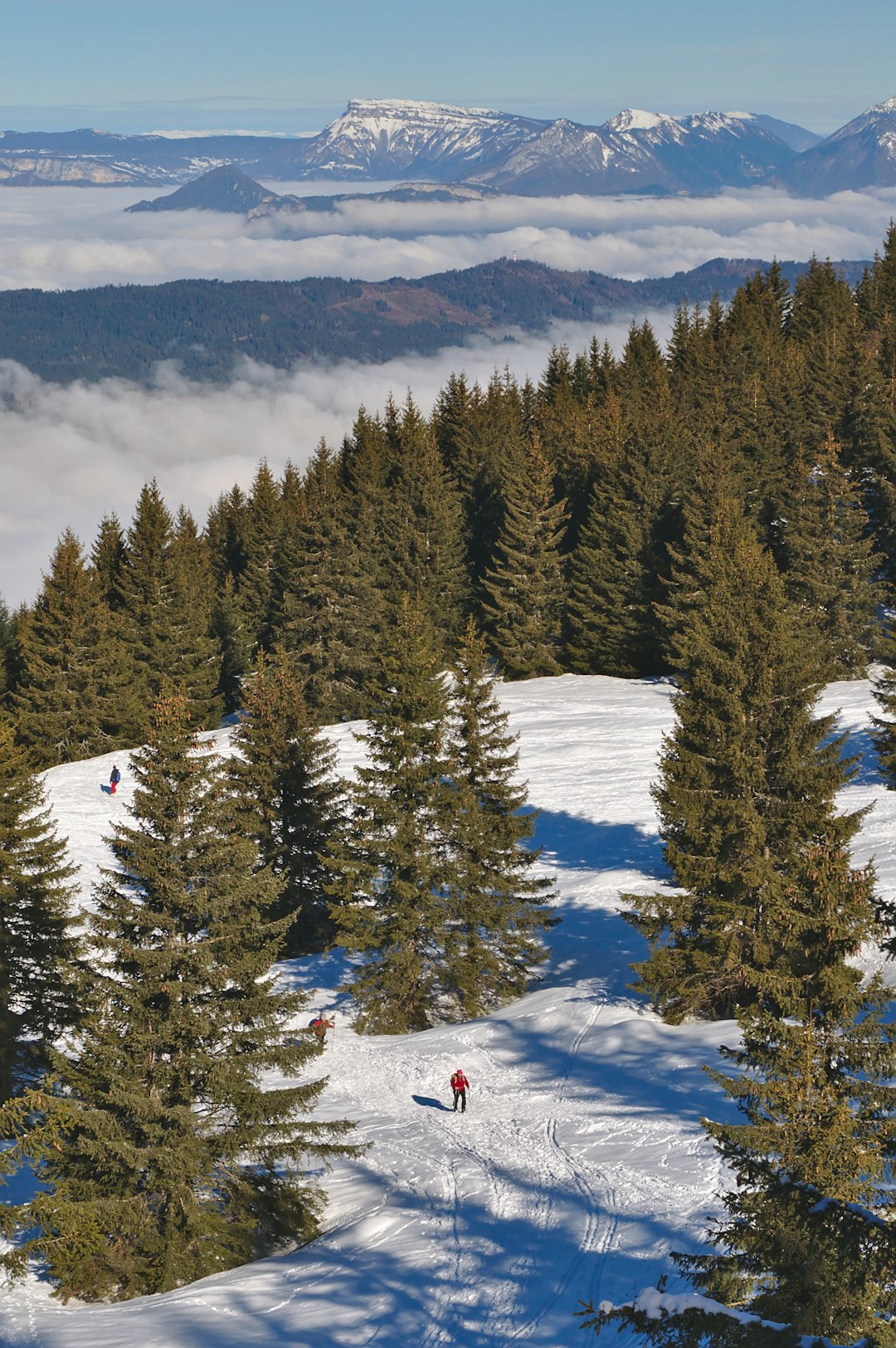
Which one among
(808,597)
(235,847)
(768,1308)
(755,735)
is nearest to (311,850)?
(755,735)

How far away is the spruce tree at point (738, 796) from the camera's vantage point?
24.1 meters

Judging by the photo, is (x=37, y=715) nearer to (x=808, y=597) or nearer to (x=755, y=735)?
(x=808, y=597)

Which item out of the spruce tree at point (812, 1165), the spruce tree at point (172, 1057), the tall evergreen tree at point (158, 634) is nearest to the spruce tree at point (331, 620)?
the tall evergreen tree at point (158, 634)

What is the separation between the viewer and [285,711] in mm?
34562

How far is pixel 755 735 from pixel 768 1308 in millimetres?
14808

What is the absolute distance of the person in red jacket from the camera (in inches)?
957

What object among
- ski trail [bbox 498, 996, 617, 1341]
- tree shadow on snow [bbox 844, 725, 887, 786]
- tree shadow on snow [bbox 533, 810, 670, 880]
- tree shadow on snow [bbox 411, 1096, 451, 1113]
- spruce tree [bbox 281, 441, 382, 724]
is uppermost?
spruce tree [bbox 281, 441, 382, 724]

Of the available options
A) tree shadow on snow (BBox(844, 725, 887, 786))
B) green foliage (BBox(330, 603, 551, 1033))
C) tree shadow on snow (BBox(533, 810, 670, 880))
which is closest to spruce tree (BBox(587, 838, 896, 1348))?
green foliage (BBox(330, 603, 551, 1033))

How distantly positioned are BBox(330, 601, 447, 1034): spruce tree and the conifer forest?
3.9 inches

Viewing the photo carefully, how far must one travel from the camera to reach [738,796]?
25.2 m

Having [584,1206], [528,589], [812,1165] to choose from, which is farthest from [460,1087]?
[528,589]

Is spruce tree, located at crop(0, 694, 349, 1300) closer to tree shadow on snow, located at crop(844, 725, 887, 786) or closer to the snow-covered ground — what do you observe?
the snow-covered ground

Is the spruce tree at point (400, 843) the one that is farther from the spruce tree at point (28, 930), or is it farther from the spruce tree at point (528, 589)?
the spruce tree at point (528, 589)

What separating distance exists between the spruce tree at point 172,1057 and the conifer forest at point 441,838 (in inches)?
2.6
